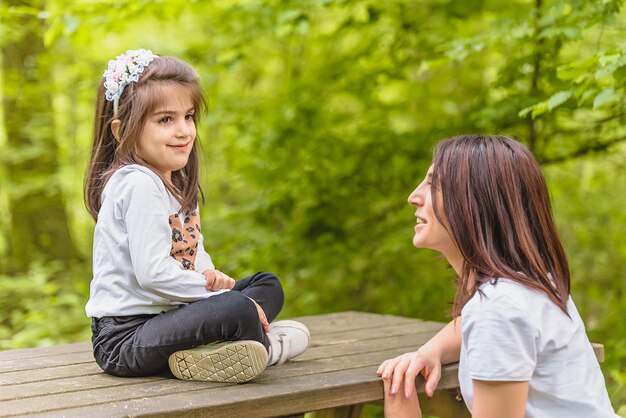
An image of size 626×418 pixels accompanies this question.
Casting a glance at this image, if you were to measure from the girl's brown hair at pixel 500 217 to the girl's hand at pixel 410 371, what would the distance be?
395mm

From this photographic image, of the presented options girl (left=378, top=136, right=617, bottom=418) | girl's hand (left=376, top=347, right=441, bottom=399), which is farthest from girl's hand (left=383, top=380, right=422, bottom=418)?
girl (left=378, top=136, right=617, bottom=418)

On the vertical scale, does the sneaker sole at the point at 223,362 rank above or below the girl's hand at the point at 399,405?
above

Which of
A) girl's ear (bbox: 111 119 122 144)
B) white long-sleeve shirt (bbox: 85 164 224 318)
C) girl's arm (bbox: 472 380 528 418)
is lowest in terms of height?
girl's arm (bbox: 472 380 528 418)

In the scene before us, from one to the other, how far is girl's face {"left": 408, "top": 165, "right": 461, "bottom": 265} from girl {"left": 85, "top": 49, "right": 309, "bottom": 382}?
538 millimetres

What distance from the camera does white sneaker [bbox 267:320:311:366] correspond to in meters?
2.41

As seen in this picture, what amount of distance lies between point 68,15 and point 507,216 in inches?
104

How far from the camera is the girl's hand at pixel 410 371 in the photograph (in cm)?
221

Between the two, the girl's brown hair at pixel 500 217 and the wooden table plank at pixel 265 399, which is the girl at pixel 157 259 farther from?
the girl's brown hair at pixel 500 217

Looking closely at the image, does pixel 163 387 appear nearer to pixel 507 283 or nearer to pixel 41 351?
pixel 41 351

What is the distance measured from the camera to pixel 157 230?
7.04 ft

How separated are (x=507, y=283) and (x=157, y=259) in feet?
3.10

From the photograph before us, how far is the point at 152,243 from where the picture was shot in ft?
6.97

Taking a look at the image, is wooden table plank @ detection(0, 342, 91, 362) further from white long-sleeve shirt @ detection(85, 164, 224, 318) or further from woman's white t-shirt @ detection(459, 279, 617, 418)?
woman's white t-shirt @ detection(459, 279, 617, 418)

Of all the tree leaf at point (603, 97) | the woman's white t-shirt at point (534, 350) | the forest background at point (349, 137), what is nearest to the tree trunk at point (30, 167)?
the forest background at point (349, 137)
